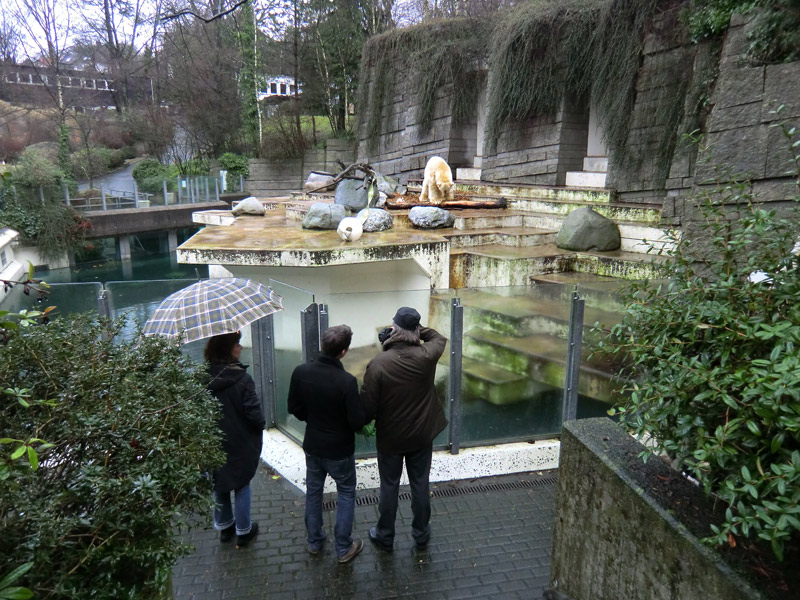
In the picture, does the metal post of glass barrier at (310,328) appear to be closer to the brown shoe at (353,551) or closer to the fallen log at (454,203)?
the brown shoe at (353,551)

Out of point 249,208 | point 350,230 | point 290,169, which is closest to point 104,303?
point 350,230

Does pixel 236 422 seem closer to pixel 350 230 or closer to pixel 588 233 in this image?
pixel 350 230

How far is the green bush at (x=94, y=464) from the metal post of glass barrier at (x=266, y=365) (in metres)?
2.78

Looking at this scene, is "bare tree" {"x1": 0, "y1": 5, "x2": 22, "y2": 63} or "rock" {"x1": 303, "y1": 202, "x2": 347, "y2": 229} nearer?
"rock" {"x1": 303, "y1": 202, "x2": 347, "y2": 229}

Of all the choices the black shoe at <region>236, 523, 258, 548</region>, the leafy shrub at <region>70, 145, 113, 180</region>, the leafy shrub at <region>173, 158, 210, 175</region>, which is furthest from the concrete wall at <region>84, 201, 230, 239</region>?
the black shoe at <region>236, 523, 258, 548</region>

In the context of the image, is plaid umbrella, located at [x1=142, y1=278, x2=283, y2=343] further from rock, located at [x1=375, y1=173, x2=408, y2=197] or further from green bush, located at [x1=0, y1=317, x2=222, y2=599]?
rock, located at [x1=375, y1=173, x2=408, y2=197]

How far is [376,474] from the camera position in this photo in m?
4.96

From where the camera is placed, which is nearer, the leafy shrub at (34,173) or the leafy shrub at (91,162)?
the leafy shrub at (34,173)

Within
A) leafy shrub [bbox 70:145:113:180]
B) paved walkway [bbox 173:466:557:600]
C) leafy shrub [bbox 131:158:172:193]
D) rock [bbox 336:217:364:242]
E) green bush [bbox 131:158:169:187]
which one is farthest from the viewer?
green bush [bbox 131:158:169:187]

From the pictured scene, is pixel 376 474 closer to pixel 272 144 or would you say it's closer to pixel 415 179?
pixel 415 179

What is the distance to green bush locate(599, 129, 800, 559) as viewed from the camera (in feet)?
5.97

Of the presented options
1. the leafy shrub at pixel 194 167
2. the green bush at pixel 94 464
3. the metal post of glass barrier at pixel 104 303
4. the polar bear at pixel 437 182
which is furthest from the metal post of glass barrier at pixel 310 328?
the leafy shrub at pixel 194 167

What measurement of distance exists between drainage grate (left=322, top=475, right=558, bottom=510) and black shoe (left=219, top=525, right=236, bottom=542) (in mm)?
738

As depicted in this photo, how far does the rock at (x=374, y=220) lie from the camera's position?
8.26m
